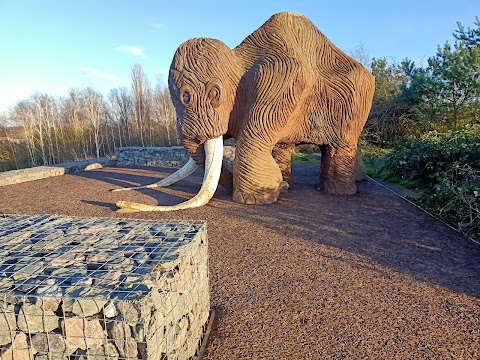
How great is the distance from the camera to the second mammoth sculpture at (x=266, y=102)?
598 centimetres

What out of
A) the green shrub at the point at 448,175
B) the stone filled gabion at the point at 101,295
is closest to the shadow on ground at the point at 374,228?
the green shrub at the point at 448,175

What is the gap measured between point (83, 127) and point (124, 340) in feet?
74.3

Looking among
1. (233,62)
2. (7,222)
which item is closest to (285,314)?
(7,222)

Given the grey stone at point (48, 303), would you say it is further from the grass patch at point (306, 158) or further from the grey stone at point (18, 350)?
the grass patch at point (306, 158)

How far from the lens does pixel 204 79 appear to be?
5910 millimetres

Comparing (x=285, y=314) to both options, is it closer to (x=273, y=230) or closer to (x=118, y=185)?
Result: (x=273, y=230)

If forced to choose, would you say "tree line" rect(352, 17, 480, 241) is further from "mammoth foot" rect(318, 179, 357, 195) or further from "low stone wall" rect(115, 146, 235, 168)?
"low stone wall" rect(115, 146, 235, 168)

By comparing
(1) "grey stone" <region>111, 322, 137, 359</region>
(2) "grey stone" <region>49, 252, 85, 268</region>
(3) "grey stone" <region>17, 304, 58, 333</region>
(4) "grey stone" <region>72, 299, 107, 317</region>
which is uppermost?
(2) "grey stone" <region>49, 252, 85, 268</region>

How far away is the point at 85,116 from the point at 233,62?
63.0ft

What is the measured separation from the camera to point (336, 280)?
359 cm

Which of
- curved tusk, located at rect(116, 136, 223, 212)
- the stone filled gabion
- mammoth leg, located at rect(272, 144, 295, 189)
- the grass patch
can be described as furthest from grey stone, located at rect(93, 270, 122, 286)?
the grass patch

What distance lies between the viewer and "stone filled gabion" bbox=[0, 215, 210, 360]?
1737 millimetres

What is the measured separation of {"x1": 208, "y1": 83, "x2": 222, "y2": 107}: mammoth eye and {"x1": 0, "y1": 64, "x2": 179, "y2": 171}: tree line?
46.7 feet

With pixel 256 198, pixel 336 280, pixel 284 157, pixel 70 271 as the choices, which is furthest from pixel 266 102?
pixel 70 271
